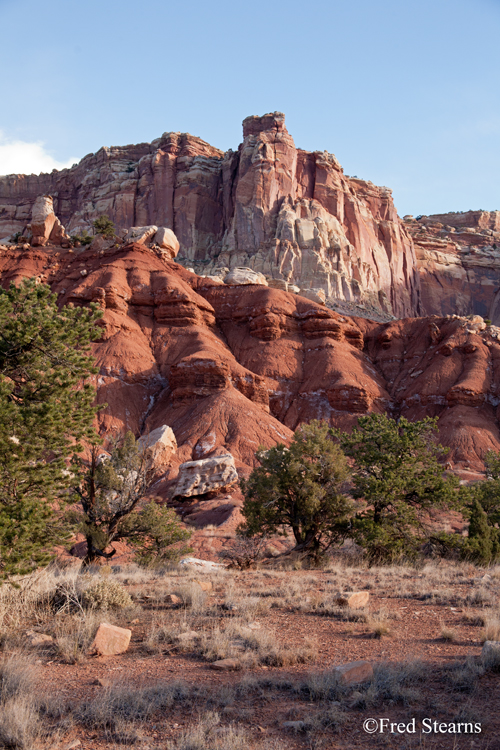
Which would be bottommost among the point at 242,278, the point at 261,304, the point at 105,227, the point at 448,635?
the point at 448,635

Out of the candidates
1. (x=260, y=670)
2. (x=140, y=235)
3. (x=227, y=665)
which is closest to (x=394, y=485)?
(x=260, y=670)

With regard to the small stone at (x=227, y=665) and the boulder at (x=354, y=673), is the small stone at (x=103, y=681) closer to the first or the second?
the small stone at (x=227, y=665)

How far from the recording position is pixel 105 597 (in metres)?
9.01

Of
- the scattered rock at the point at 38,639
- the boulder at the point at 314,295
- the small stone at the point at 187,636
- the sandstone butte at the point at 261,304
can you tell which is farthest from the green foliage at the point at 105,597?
the boulder at the point at 314,295

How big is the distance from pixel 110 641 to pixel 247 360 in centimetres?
5012

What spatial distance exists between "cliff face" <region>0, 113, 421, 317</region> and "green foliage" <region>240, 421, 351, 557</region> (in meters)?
65.6

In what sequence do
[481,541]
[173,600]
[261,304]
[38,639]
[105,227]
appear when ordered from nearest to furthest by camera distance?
[38,639] → [173,600] → [481,541] → [261,304] → [105,227]

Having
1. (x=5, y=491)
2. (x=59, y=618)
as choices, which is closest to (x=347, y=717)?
(x=59, y=618)

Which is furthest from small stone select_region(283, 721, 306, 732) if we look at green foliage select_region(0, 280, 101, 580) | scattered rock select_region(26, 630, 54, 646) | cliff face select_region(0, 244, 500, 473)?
cliff face select_region(0, 244, 500, 473)

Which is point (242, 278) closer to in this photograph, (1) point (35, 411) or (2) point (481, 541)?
(2) point (481, 541)

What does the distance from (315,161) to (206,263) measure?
29861 mm

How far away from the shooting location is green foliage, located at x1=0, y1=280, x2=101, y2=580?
26.6 feet

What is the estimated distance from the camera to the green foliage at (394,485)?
17047 mm

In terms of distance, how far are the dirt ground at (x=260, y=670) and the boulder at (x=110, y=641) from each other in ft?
0.53
